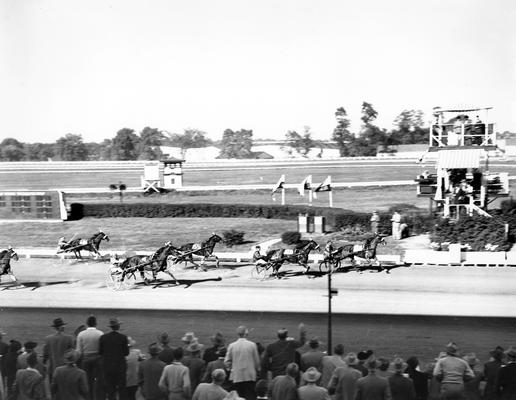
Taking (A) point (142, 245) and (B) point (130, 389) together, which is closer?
(B) point (130, 389)

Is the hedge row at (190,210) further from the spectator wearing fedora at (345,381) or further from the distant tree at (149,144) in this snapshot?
the distant tree at (149,144)

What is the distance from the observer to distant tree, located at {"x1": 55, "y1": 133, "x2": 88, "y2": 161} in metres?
105

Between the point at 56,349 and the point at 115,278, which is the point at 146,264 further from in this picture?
the point at 56,349

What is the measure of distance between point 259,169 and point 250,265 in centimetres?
4522

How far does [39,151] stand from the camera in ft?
397

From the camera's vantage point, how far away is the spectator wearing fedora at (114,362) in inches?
267

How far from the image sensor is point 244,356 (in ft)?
21.3

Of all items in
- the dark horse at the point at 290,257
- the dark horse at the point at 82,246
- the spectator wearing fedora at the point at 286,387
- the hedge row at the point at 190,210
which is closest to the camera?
the spectator wearing fedora at the point at 286,387

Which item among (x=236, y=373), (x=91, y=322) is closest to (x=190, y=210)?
(x=91, y=322)

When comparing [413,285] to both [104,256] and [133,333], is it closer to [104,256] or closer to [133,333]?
[133,333]

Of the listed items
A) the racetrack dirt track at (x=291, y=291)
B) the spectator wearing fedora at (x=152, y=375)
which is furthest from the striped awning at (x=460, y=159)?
the spectator wearing fedora at (x=152, y=375)

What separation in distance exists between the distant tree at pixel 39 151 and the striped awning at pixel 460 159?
342ft

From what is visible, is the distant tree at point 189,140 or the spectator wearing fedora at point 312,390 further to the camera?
the distant tree at point 189,140

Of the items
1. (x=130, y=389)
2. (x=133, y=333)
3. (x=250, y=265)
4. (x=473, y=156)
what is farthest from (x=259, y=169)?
(x=130, y=389)
